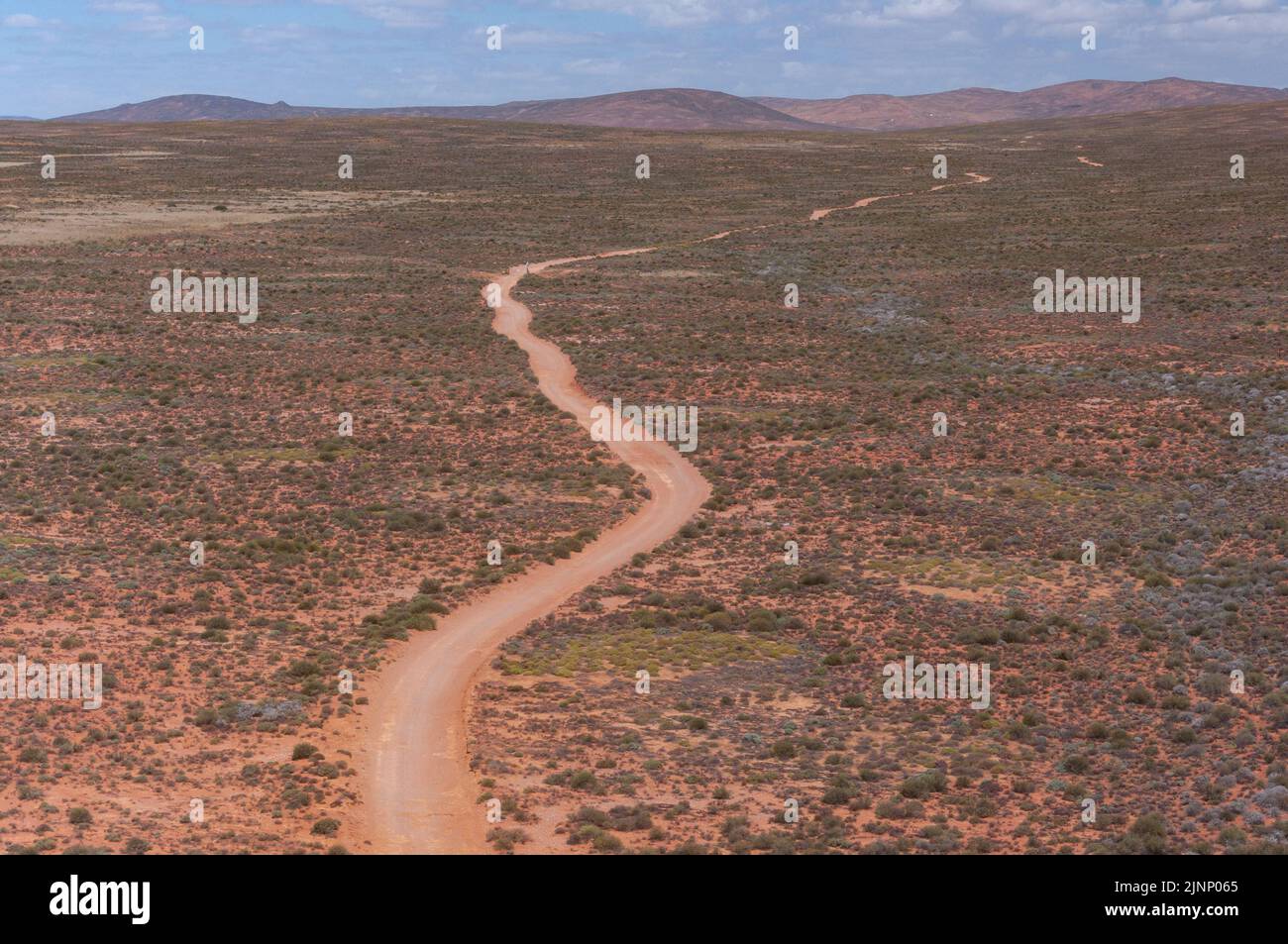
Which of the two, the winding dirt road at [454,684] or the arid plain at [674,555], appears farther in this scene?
the arid plain at [674,555]

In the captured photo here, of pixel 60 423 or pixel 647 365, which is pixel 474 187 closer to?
pixel 647 365

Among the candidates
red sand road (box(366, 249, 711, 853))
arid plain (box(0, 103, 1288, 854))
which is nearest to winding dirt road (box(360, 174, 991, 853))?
red sand road (box(366, 249, 711, 853))

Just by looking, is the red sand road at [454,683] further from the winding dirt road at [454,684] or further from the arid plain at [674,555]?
the arid plain at [674,555]

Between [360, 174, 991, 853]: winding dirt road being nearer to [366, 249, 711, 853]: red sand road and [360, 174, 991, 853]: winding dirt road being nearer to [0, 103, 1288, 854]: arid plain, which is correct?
[366, 249, 711, 853]: red sand road

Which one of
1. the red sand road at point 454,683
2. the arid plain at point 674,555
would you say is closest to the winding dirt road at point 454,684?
the red sand road at point 454,683

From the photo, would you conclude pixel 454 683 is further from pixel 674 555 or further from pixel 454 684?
pixel 674 555
